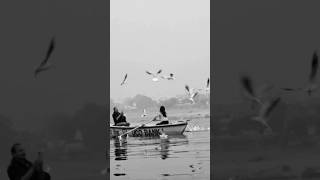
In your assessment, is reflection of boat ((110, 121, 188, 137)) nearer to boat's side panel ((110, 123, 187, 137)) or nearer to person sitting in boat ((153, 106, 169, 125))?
boat's side panel ((110, 123, 187, 137))

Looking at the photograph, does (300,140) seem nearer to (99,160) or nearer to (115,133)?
(99,160)

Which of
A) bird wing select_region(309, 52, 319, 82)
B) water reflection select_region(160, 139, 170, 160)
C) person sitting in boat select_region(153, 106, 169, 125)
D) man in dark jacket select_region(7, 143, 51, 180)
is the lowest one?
water reflection select_region(160, 139, 170, 160)

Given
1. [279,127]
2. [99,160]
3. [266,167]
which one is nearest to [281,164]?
[266,167]

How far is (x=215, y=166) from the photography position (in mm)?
19172

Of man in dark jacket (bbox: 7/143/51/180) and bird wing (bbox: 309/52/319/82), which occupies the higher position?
bird wing (bbox: 309/52/319/82)

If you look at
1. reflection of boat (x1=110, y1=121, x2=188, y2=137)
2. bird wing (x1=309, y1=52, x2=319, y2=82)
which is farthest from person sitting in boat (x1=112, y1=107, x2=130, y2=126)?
bird wing (x1=309, y1=52, x2=319, y2=82)

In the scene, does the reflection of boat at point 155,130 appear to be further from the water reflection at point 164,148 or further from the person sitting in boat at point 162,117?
the water reflection at point 164,148

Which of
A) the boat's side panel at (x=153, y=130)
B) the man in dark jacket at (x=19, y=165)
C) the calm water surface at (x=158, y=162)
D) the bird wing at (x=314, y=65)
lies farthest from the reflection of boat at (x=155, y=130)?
the man in dark jacket at (x=19, y=165)

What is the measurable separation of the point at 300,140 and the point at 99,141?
365 inches

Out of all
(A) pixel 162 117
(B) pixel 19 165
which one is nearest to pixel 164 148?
(A) pixel 162 117

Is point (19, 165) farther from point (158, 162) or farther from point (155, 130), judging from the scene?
point (155, 130)

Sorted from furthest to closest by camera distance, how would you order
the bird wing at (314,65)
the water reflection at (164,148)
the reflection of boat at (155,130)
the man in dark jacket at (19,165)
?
1. the reflection of boat at (155,130)
2. the water reflection at (164,148)
3. the bird wing at (314,65)
4. the man in dark jacket at (19,165)

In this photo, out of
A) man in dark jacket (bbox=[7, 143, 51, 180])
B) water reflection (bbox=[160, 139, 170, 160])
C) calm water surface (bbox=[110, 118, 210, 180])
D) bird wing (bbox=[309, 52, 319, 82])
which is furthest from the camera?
water reflection (bbox=[160, 139, 170, 160])

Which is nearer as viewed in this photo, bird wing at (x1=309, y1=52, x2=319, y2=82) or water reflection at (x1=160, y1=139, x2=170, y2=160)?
bird wing at (x1=309, y1=52, x2=319, y2=82)
